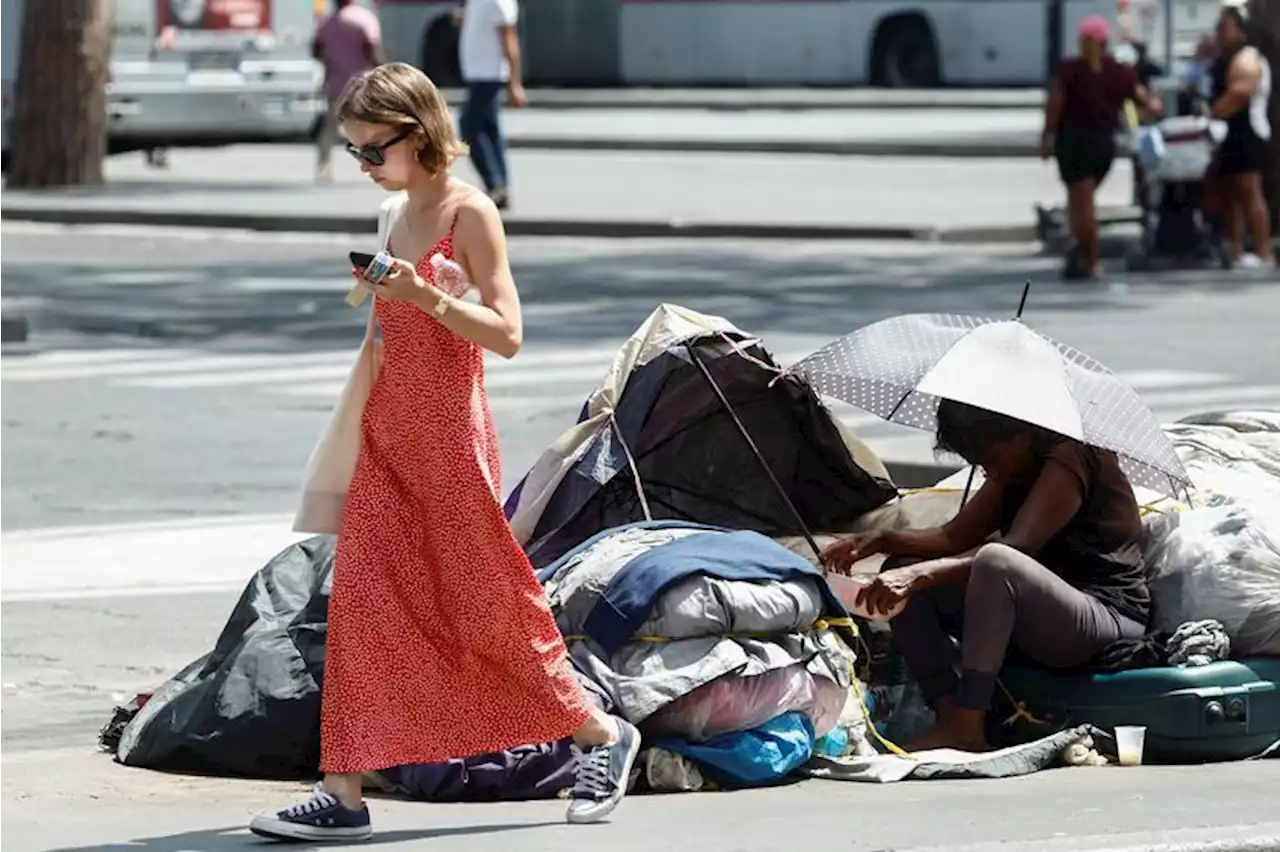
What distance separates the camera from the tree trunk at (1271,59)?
21266 millimetres

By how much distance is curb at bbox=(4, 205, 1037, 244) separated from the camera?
22359mm

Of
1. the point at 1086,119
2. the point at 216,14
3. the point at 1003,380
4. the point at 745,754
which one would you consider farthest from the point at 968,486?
the point at 216,14

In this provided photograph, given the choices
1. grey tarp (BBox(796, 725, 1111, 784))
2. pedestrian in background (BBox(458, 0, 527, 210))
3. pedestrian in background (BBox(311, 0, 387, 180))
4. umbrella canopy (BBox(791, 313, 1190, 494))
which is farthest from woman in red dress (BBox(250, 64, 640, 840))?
pedestrian in background (BBox(311, 0, 387, 180))

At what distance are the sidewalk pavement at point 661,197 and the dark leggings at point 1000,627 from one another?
1531cm

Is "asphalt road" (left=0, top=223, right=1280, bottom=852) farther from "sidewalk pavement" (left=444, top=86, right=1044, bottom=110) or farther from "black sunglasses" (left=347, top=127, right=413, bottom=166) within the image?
"sidewalk pavement" (left=444, top=86, right=1044, bottom=110)

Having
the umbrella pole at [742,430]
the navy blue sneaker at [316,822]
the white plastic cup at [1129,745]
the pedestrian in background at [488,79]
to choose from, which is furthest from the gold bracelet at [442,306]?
the pedestrian in background at [488,79]

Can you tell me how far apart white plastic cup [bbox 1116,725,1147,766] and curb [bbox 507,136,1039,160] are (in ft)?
78.4

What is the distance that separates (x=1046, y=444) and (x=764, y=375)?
95cm

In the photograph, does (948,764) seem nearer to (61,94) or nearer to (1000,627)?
(1000,627)

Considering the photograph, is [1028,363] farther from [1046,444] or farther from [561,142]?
[561,142]

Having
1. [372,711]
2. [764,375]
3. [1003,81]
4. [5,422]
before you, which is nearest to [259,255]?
[5,422]

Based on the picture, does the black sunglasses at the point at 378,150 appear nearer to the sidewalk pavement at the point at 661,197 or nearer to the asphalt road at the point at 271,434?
the asphalt road at the point at 271,434

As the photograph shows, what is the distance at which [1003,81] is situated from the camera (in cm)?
3900

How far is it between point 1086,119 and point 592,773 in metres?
13.2
